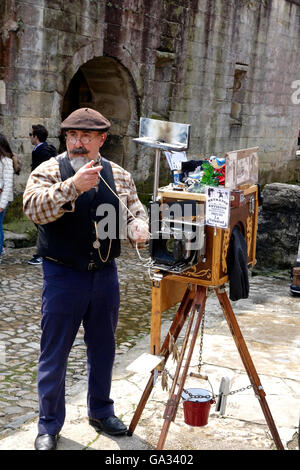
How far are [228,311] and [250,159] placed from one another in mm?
855

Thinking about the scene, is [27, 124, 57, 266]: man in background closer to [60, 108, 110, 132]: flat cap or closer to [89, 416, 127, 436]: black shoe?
[60, 108, 110, 132]: flat cap

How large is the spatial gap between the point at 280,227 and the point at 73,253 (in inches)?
205

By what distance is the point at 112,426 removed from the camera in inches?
142

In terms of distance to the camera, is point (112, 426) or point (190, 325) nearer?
point (190, 325)

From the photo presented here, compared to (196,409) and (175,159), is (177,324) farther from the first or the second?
(175,159)

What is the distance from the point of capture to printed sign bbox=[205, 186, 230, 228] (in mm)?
3188

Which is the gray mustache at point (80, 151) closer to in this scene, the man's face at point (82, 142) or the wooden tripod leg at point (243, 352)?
the man's face at point (82, 142)

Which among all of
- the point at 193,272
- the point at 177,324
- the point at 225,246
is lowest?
the point at 177,324

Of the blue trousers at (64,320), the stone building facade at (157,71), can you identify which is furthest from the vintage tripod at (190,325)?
the stone building facade at (157,71)

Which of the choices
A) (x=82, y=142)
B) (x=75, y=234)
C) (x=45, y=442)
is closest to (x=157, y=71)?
(x=82, y=142)

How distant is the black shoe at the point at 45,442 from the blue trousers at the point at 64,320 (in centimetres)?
2


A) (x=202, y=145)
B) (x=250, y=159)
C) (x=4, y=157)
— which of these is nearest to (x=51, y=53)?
(x=4, y=157)

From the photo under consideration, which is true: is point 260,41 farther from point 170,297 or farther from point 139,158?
point 170,297

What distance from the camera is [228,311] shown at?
3.50 meters
